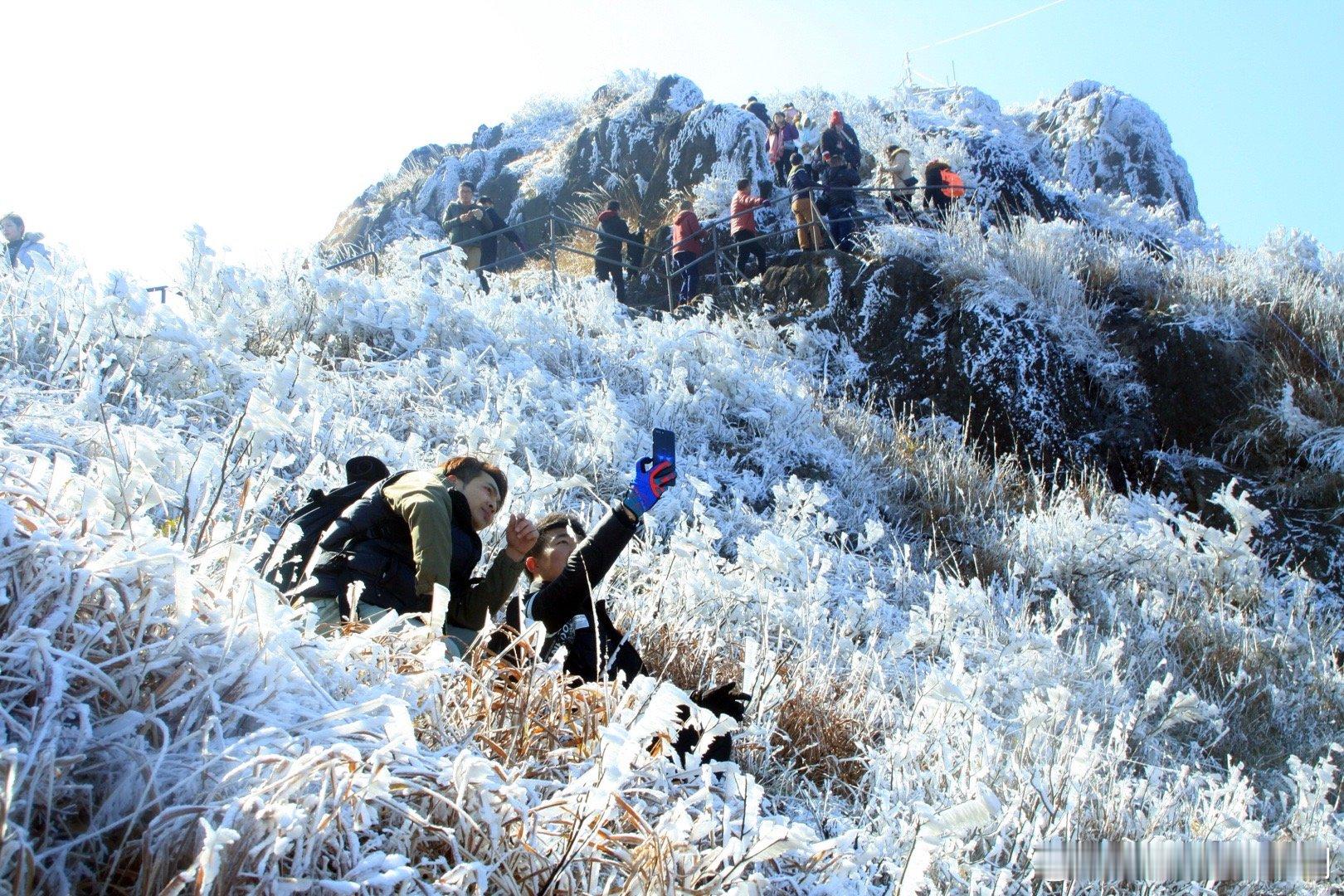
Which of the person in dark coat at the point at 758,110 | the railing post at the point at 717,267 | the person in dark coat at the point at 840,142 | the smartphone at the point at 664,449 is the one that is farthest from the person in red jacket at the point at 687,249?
the smartphone at the point at 664,449

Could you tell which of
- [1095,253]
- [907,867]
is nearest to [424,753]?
[907,867]

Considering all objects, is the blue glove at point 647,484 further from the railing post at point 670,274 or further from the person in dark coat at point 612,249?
the person in dark coat at point 612,249

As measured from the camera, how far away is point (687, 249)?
41.4 feet

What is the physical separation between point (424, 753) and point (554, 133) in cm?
2450

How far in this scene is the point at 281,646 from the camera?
4.77 feet

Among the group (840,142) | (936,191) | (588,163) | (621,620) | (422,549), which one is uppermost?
(588,163)

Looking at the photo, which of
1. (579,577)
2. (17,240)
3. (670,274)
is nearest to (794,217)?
(670,274)

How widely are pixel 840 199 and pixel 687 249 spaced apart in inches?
83.9

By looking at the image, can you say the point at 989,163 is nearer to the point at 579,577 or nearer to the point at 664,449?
the point at 664,449

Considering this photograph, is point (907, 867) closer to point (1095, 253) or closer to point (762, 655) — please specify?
point (762, 655)

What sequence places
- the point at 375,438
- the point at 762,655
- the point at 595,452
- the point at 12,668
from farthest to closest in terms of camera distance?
the point at 595,452 → the point at 375,438 → the point at 762,655 → the point at 12,668

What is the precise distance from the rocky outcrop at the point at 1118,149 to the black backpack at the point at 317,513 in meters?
23.6

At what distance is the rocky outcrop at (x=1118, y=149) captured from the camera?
944 inches

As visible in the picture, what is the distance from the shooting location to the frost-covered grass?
125 centimetres
